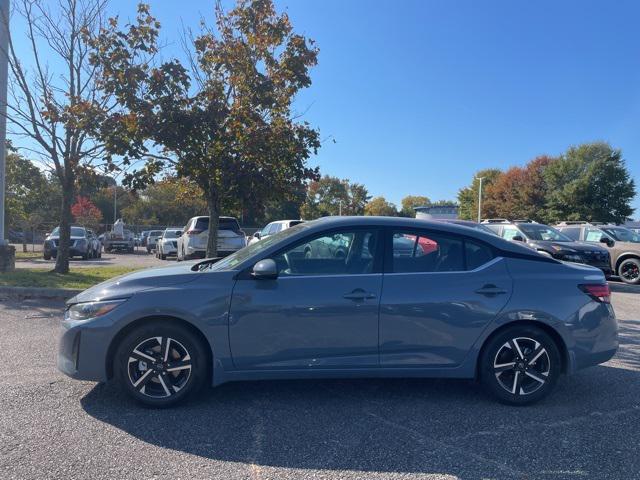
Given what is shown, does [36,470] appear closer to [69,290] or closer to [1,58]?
[69,290]

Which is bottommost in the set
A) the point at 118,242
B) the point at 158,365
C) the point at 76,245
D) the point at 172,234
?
the point at 158,365

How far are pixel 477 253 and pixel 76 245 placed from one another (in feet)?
74.1

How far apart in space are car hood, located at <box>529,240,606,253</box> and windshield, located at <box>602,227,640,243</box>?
48.6 inches

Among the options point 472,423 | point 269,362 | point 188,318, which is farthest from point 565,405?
point 188,318

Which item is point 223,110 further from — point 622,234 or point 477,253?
point 622,234

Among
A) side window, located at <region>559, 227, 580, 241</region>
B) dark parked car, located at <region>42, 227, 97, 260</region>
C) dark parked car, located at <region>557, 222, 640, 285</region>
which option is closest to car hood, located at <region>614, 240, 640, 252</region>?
dark parked car, located at <region>557, 222, 640, 285</region>

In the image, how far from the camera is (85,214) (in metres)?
49.7

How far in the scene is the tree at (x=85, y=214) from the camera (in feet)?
150

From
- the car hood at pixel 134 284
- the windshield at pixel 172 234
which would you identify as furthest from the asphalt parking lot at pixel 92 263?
the car hood at pixel 134 284

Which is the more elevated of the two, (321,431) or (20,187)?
(20,187)

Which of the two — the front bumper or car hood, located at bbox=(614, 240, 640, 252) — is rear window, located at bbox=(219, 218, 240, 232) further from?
the front bumper

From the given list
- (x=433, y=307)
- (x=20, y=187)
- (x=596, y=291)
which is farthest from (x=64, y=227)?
(x=20, y=187)

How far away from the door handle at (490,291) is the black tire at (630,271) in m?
12.7

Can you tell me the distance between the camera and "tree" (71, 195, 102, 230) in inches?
1799
